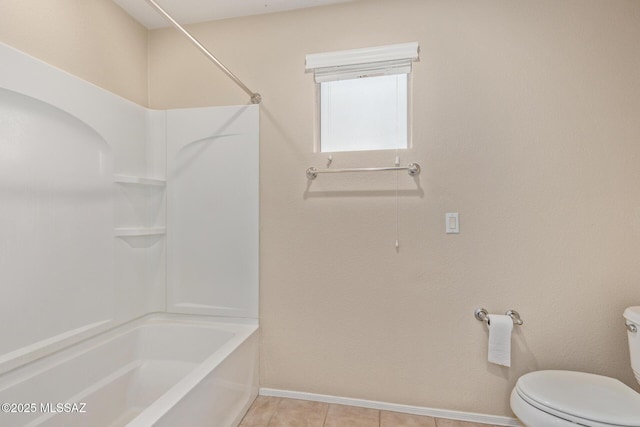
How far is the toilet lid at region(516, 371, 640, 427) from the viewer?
1.22 meters

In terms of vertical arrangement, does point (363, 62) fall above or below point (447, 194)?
above

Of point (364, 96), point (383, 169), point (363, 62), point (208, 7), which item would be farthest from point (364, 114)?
point (208, 7)

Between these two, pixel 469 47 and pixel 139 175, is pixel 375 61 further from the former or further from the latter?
pixel 139 175

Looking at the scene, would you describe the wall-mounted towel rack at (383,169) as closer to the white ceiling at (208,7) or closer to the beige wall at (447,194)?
the beige wall at (447,194)

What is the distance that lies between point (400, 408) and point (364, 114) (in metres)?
1.78

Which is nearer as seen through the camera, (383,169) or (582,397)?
(582,397)

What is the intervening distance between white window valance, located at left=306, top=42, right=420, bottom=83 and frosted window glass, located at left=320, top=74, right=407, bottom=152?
0.22 feet

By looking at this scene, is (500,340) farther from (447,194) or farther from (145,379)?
(145,379)

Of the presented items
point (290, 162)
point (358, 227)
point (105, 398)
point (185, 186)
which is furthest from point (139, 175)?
point (358, 227)

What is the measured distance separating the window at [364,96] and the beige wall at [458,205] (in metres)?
0.09

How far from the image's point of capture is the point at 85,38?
1.76 m

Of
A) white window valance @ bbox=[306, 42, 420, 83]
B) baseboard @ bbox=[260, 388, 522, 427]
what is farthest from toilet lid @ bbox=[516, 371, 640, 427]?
white window valance @ bbox=[306, 42, 420, 83]

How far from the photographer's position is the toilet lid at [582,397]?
1220 millimetres

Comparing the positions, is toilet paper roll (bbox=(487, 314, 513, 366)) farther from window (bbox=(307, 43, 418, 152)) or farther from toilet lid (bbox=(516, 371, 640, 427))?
window (bbox=(307, 43, 418, 152))
